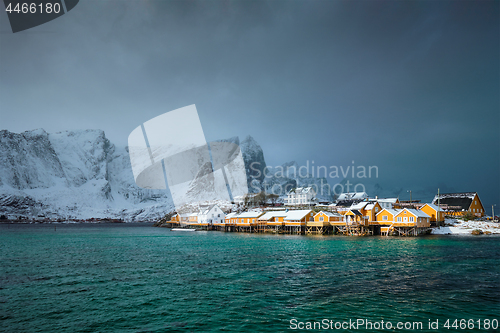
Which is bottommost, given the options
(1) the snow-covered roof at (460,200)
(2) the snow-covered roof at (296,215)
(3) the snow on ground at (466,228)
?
(3) the snow on ground at (466,228)

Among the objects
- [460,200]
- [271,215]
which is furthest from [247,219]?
[460,200]

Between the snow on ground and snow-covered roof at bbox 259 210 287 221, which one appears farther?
snow-covered roof at bbox 259 210 287 221

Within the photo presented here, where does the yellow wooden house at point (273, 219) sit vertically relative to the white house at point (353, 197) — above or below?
below

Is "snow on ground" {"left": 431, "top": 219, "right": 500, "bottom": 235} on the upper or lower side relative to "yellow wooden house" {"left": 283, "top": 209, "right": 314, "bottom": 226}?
lower

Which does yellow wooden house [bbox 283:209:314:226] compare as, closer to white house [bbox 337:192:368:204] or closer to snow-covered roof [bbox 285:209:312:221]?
snow-covered roof [bbox 285:209:312:221]

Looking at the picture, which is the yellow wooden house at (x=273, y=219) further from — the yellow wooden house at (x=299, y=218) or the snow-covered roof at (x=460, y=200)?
the snow-covered roof at (x=460, y=200)

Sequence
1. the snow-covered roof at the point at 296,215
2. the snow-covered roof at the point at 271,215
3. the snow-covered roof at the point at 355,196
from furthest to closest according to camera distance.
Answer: the snow-covered roof at the point at 355,196 → the snow-covered roof at the point at 271,215 → the snow-covered roof at the point at 296,215

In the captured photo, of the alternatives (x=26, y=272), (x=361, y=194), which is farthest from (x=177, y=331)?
(x=361, y=194)

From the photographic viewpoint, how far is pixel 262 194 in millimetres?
137500

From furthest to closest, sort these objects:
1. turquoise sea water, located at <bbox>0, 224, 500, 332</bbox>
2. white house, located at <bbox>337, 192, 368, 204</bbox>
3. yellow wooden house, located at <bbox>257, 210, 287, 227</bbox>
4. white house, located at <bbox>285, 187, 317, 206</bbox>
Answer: white house, located at <bbox>285, 187, 317, 206</bbox>, white house, located at <bbox>337, 192, 368, 204</bbox>, yellow wooden house, located at <bbox>257, 210, 287, 227</bbox>, turquoise sea water, located at <bbox>0, 224, 500, 332</bbox>

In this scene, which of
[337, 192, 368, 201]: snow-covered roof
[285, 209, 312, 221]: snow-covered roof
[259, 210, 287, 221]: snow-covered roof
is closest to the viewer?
[285, 209, 312, 221]: snow-covered roof

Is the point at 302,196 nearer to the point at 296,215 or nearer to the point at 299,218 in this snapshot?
the point at 296,215

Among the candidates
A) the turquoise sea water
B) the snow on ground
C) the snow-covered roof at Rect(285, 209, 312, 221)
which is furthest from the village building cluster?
the turquoise sea water

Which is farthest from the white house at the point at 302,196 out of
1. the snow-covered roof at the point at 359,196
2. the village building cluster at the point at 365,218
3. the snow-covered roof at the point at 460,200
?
the snow-covered roof at the point at 460,200
